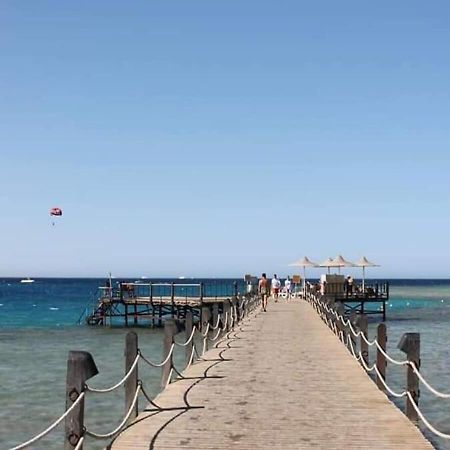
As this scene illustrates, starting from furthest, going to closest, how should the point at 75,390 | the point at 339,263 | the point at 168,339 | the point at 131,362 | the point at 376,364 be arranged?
the point at 339,263
the point at 376,364
the point at 168,339
the point at 131,362
the point at 75,390

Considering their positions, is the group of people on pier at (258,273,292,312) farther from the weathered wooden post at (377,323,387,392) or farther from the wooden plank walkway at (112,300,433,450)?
the weathered wooden post at (377,323,387,392)

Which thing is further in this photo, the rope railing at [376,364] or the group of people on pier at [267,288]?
the group of people on pier at [267,288]

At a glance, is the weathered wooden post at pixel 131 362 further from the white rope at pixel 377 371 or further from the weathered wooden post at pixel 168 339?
the white rope at pixel 377 371

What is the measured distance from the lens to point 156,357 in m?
34.4

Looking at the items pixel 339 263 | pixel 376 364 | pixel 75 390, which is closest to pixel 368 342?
pixel 376 364

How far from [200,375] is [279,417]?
13.2ft

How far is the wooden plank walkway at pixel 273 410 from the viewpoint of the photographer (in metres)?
8.70

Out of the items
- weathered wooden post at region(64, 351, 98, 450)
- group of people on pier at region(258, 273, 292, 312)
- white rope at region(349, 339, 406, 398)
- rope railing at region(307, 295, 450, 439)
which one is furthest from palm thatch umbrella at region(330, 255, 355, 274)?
weathered wooden post at region(64, 351, 98, 450)

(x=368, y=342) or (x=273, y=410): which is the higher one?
(x=368, y=342)

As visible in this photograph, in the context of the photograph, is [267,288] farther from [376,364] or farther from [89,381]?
[376,364]

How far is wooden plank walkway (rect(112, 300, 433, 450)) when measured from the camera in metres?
8.70

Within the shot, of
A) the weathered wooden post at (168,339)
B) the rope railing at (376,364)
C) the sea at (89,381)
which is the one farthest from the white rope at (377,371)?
the weathered wooden post at (168,339)

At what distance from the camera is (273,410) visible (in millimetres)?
Result: 10469

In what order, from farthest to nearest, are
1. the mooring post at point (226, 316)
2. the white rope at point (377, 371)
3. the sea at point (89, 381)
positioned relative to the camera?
the mooring post at point (226, 316) < the sea at point (89, 381) < the white rope at point (377, 371)
